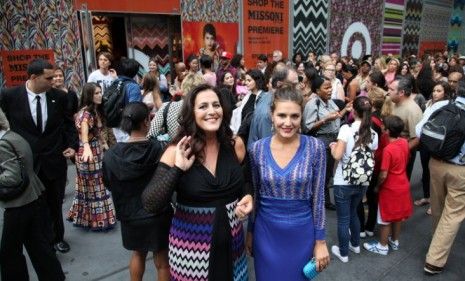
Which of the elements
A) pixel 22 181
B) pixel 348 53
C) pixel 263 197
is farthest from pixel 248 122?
pixel 348 53

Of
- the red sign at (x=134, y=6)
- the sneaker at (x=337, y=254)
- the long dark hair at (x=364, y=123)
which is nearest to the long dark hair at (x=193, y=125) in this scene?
the long dark hair at (x=364, y=123)

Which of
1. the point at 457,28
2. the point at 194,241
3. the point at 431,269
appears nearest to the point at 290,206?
the point at 194,241

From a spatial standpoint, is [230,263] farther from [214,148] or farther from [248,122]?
[248,122]

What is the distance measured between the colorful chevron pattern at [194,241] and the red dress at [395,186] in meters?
2.09

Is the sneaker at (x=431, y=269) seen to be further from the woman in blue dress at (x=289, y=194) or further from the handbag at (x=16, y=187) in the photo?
the handbag at (x=16, y=187)

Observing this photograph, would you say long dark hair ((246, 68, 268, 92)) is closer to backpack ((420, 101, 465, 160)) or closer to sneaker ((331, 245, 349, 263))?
backpack ((420, 101, 465, 160))

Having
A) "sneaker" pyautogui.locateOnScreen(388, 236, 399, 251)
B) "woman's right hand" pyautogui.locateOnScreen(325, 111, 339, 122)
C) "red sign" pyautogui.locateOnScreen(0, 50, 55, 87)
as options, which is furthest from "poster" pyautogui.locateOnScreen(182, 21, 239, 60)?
"sneaker" pyautogui.locateOnScreen(388, 236, 399, 251)

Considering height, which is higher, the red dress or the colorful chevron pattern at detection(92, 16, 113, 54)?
the colorful chevron pattern at detection(92, 16, 113, 54)

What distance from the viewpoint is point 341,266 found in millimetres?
3777

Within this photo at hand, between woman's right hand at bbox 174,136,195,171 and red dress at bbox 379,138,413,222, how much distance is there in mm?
2371

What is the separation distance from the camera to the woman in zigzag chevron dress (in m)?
2.19

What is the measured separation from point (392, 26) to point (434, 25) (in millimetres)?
4768

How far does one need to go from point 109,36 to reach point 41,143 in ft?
18.1

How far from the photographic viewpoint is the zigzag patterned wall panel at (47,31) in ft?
22.2
